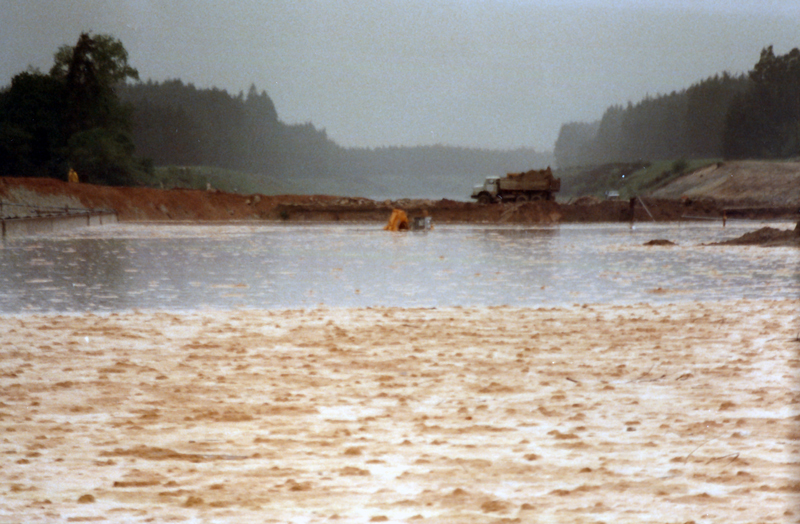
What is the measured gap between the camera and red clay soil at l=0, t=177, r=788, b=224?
106 ft

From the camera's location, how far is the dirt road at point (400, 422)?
7.52 ft

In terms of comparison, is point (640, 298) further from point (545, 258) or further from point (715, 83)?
point (715, 83)

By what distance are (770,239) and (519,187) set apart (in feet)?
62.9

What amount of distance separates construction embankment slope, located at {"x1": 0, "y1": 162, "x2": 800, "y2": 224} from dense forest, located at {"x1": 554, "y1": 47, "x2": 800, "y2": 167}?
10.4m

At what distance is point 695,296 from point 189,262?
22.3 ft

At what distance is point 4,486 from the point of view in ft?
8.04

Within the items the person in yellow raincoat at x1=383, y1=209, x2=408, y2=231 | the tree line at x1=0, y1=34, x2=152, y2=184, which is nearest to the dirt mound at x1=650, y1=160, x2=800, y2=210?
the person in yellow raincoat at x1=383, y1=209, x2=408, y2=231

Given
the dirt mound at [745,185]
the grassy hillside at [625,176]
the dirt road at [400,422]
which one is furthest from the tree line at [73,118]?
the dirt road at [400,422]

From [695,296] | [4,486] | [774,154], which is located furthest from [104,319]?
[774,154]

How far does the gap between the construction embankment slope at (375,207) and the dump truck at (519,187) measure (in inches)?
46.3

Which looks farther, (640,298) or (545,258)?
(545,258)

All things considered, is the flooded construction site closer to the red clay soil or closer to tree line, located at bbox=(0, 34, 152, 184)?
the red clay soil

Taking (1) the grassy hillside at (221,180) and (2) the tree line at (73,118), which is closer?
(2) the tree line at (73,118)

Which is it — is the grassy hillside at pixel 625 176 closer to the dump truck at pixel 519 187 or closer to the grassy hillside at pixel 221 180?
the dump truck at pixel 519 187
